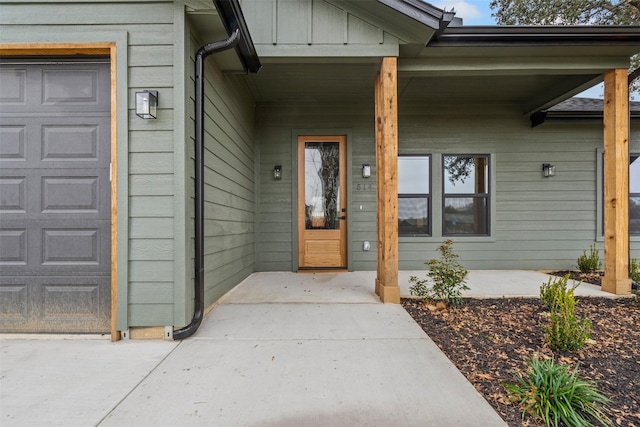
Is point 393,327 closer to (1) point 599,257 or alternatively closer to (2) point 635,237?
(1) point 599,257

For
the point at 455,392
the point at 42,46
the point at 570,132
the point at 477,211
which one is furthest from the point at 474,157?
the point at 42,46

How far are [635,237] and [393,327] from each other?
17.7 ft

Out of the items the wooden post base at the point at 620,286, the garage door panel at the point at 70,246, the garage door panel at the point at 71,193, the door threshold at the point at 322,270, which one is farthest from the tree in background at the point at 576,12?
the garage door panel at the point at 70,246

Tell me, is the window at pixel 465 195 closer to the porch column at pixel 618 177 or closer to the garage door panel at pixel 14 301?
the porch column at pixel 618 177

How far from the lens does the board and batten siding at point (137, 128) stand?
2.37 m

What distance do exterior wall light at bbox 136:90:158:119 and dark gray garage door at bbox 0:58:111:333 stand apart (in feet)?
1.24

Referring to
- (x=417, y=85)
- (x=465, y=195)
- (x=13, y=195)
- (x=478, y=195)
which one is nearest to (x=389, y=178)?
(x=417, y=85)

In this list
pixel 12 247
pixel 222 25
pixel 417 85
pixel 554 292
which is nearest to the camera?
pixel 12 247

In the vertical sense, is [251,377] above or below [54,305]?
below

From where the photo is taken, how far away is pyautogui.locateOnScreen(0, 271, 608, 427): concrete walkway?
152cm

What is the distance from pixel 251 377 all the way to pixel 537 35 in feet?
14.1

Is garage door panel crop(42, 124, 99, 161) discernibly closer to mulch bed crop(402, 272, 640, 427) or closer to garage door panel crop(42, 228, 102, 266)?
garage door panel crop(42, 228, 102, 266)

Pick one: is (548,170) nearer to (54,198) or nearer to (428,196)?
(428,196)

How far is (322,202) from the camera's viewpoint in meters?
5.07
